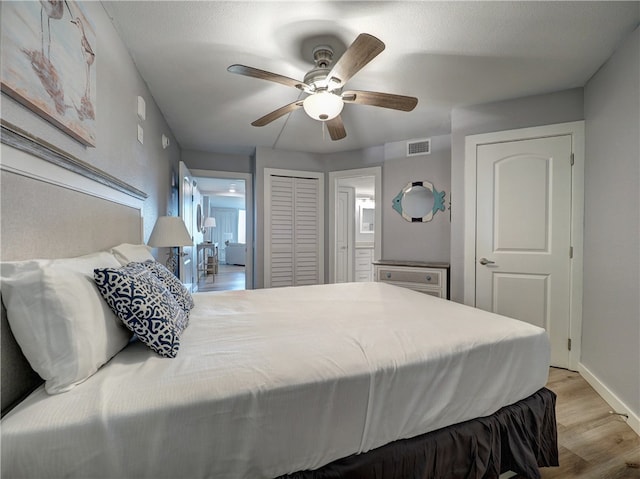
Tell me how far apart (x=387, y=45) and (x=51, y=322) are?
2152mm

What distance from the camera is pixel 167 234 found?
2152 mm

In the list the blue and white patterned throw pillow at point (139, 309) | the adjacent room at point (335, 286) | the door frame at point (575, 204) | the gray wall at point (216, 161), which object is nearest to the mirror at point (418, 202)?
the adjacent room at point (335, 286)

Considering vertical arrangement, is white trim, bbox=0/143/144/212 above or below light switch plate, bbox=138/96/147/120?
below

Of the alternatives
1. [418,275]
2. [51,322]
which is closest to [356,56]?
[51,322]

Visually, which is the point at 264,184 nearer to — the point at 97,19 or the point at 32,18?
the point at 97,19

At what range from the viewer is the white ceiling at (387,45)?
1.55m

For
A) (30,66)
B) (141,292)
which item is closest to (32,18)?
(30,66)

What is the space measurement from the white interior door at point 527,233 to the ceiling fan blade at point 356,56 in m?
1.73

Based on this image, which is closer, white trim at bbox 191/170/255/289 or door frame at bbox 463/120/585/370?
door frame at bbox 463/120/585/370

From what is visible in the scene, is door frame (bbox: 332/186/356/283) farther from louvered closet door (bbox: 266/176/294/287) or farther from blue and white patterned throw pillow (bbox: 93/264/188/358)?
blue and white patterned throw pillow (bbox: 93/264/188/358)

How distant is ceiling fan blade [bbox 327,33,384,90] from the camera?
4.52 ft

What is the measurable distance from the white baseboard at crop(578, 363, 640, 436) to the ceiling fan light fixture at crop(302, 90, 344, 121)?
102 inches

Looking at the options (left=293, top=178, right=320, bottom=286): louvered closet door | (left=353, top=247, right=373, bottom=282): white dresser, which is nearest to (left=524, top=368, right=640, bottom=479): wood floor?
(left=293, top=178, right=320, bottom=286): louvered closet door

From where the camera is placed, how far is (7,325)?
791mm
